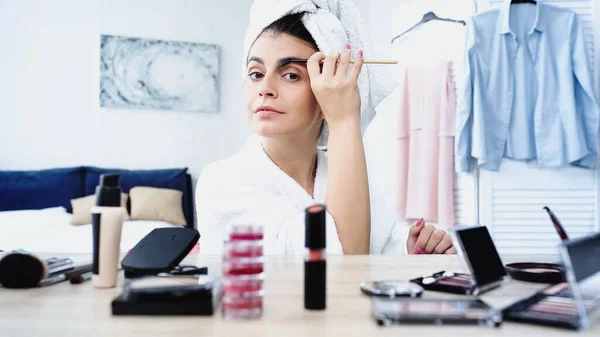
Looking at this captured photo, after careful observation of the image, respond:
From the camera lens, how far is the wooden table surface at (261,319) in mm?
443

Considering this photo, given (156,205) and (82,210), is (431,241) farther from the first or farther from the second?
(82,210)

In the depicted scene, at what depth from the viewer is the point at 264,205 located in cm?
95

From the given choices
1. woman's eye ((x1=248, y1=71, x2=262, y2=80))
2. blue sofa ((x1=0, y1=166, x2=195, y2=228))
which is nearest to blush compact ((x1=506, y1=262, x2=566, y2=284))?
woman's eye ((x1=248, y1=71, x2=262, y2=80))

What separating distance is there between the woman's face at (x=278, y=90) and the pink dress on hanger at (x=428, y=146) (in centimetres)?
188

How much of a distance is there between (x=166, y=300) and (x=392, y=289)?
256 millimetres

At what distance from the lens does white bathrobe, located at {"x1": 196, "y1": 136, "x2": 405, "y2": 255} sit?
904 millimetres

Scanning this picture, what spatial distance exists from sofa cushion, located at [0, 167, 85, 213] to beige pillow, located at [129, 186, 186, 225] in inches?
18.3

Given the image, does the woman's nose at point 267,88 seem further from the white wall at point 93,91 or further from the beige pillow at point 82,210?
the white wall at point 93,91

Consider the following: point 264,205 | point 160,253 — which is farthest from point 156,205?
point 160,253

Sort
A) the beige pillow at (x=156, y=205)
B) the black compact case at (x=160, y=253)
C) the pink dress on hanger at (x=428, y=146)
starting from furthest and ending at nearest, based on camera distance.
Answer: the beige pillow at (x=156, y=205) → the pink dress on hanger at (x=428, y=146) → the black compact case at (x=160, y=253)

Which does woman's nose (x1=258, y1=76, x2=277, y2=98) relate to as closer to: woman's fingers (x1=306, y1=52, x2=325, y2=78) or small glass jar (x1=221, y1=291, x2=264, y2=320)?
woman's fingers (x1=306, y1=52, x2=325, y2=78)

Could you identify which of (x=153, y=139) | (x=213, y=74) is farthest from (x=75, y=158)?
(x=213, y=74)

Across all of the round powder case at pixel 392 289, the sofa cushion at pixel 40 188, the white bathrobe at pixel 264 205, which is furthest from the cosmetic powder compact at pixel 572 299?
the sofa cushion at pixel 40 188

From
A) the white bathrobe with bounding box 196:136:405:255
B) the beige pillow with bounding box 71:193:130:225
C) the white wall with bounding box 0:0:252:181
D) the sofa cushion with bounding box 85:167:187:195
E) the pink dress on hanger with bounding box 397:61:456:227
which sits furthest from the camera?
the white wall with bounding box 0:0:252:181
